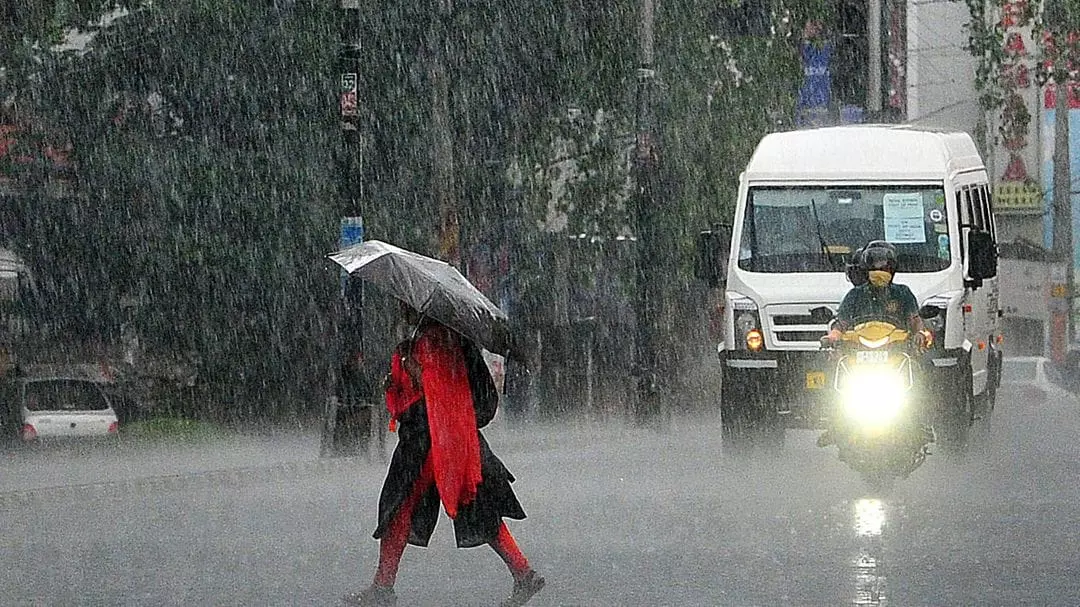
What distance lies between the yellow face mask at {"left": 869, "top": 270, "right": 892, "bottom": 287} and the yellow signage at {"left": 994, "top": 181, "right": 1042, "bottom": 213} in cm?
5257

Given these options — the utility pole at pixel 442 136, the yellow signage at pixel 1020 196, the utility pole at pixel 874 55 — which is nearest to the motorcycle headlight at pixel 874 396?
the utility pole at pixel 442 136

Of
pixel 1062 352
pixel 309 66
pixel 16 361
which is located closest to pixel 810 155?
pixel 309 66

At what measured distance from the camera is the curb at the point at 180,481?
1578 cm

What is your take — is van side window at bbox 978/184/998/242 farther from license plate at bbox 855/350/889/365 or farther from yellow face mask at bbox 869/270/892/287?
license plate at bbox 855/350/889/365

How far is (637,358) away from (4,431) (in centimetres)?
996

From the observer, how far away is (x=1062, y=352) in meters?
54.6

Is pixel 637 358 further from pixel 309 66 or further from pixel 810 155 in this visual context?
pixel 810 155

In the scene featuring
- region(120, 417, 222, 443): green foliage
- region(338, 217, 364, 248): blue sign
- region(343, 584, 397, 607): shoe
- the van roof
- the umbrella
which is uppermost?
the van roof

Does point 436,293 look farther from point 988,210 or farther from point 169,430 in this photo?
point 169,430

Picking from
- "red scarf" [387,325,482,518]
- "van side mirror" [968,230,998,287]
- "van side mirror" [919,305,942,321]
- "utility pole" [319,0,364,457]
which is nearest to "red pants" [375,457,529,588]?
"red scarf" [387,325,482,518]

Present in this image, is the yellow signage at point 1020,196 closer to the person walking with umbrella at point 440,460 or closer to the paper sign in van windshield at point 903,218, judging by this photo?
the paper sign in van windshield at point 903,218

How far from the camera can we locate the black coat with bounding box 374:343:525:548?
962 centimetres

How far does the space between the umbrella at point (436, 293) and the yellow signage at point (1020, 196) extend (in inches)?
2306

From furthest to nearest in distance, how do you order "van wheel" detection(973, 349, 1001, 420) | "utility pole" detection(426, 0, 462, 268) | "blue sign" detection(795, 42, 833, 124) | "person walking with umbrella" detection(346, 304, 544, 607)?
"blue sign" detection(795, 42, 833, 124), "utility pole" detection(426, 0, 462, 268), "van wheel" detection(973, 349, 1001, 420), "person walking with umbrella" detection(346, 304, 544, 607)
